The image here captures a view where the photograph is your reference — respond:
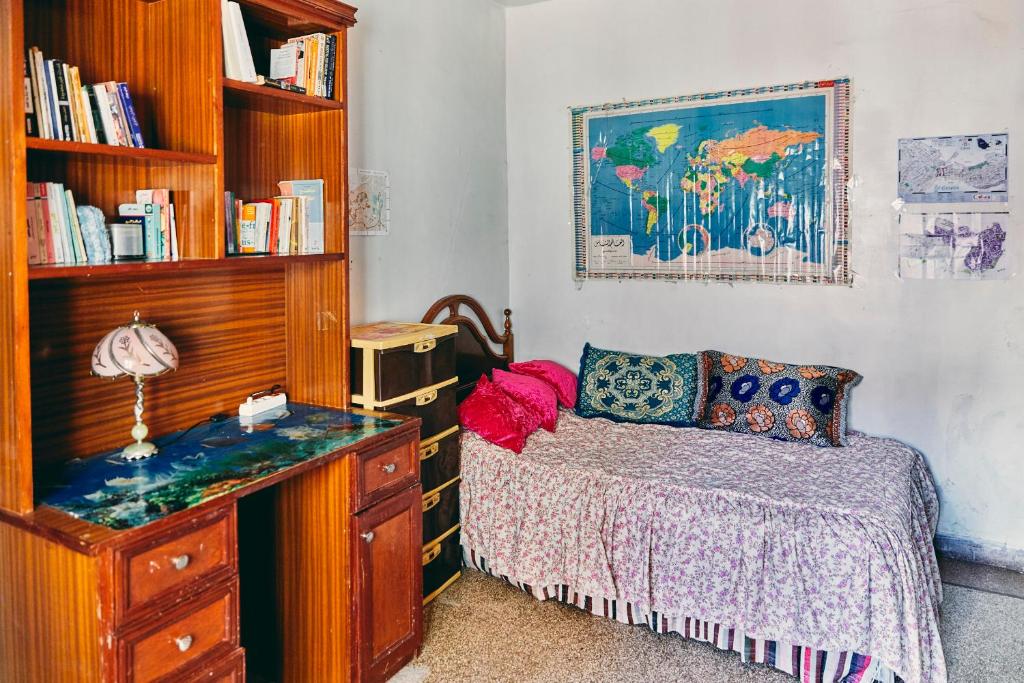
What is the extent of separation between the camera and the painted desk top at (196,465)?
1753 millimetres

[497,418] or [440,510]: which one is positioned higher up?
[497,418]

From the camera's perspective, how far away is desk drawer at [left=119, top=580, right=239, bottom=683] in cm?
166

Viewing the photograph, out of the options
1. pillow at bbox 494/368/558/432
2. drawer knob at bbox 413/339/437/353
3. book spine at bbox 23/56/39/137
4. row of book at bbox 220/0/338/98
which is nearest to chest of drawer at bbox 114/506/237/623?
book spine at bbox 23/56/39/137

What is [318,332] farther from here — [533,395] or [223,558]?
[533,395]

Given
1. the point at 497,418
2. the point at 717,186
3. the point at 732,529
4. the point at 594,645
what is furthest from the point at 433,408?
the point at 717,186

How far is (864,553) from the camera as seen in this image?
2.40 m

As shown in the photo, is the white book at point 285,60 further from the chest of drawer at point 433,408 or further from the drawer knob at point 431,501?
the drawer knob at point 431,501

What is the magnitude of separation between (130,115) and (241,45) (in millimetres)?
385

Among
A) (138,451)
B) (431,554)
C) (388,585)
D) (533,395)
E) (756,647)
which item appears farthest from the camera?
(533,395)

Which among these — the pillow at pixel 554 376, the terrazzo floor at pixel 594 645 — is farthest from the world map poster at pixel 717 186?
the terrazzo floor at pixel 594 645

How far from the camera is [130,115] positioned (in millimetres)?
2012

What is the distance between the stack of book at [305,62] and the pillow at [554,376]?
182 cm

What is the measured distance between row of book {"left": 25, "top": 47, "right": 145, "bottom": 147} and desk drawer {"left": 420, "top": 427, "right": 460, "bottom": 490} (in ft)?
4.87

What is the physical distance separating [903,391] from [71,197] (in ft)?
10.8
